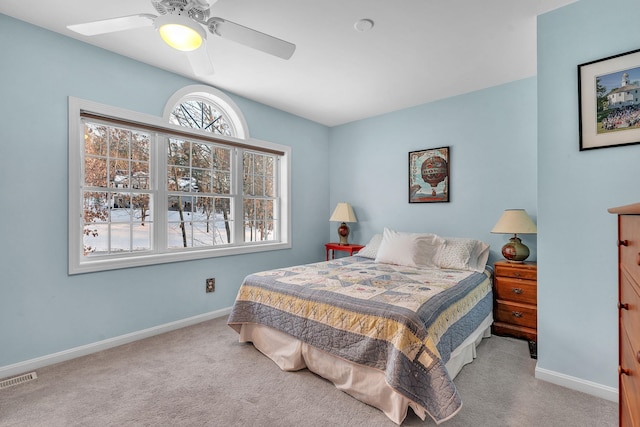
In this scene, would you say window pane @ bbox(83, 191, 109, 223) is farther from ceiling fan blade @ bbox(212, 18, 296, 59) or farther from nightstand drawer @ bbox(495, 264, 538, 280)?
nightstand drawer @ bbox(495, 264, 538, 280)

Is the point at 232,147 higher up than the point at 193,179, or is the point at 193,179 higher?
the point at 232,147

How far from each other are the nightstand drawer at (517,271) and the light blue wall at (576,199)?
642 millimetres

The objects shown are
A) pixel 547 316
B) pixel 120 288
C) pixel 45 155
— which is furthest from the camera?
pixel 120 288

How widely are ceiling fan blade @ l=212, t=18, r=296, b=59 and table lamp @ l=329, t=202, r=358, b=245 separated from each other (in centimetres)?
269

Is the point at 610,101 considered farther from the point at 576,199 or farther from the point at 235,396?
the point at 235,396

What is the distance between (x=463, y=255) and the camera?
3057 millimetres

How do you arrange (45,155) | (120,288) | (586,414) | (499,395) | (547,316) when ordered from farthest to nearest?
(120,288) < (45,155) < (547,316) < (499,395) < (586,414)

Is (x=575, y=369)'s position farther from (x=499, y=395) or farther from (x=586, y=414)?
(x=499, y=395)

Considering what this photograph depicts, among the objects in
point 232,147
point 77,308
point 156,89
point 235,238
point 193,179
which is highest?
point 156,89

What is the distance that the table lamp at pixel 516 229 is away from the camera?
280 cm

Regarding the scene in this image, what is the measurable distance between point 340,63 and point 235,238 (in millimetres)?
2318

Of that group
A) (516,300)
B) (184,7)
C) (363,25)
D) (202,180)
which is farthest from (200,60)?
(516,300)

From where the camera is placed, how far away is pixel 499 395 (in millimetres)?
1919

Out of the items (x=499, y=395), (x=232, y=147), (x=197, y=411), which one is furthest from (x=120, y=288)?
(x=499, y=395)
